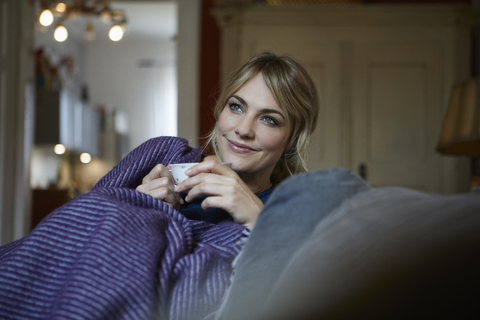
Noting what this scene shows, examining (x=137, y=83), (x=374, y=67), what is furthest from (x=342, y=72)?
(x=137, y=83)

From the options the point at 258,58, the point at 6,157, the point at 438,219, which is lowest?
the point at 6,157

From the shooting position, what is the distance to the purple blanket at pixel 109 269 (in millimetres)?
684

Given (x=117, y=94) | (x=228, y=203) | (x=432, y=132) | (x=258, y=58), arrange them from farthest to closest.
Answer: (x=117, y=94), (x=432, y=132), (x=258, y=58), (x=228, y=203)

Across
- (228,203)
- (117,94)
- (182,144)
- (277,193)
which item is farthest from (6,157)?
(117,94)

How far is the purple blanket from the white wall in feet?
24.1

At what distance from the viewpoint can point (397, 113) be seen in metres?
3.63

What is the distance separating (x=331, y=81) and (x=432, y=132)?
84cm

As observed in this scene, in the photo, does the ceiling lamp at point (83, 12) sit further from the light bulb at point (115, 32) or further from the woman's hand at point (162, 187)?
the woman's hand at point (162, 187)

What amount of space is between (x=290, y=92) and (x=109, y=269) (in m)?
0.81

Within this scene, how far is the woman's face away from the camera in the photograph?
4.39ft

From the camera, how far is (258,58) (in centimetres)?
141

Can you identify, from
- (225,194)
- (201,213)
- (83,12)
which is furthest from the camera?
(83,12)

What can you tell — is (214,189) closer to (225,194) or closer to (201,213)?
(225,194)

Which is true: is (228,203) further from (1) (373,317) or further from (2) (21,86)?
(2) (21,86)
